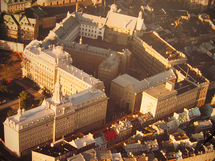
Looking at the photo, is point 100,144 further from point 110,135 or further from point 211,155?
point 211,155

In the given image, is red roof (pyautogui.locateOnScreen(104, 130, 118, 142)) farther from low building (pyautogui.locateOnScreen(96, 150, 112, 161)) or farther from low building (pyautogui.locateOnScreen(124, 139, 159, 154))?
low building (pyautogui.locateOnScreen(96, 150, 112, 161))

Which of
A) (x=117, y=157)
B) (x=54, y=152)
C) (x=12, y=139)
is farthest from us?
(x=12, y=139)

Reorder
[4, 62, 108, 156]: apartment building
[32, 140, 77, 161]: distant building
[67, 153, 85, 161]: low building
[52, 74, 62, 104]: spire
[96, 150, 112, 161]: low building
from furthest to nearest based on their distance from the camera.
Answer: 1. [52, 74, 62, 104]: spire
2. [4, 62, 108, 156]: apartment building
3. [96, 150, 112, 161]: low building
4. [32, 140, 77, 161]: distant building
5. [67, 153, 85, 161]: low building

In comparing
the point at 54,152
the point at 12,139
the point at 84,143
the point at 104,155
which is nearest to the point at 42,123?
the point at 12,139

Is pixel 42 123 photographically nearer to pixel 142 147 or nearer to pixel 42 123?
pixel 42 123

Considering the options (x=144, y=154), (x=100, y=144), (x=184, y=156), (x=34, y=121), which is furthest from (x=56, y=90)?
(x=184, y=156)

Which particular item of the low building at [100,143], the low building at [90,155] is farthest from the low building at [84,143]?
the low building at [100,143]

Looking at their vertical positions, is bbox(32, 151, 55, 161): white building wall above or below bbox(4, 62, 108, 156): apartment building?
below

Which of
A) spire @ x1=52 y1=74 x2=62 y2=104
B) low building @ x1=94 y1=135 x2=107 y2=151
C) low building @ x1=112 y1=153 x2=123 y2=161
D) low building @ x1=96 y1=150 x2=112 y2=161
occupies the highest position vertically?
spire @ x1=52 y1=74 x2=62 y2=104

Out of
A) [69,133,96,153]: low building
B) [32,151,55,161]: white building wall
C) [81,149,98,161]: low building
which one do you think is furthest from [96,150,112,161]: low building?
[32,151,55,161]: white building wall

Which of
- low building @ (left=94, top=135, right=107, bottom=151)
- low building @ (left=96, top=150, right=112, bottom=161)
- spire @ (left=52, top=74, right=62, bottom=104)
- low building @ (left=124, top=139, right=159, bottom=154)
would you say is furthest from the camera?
low building @ (left=94, top=135, right=107, bottom=151)

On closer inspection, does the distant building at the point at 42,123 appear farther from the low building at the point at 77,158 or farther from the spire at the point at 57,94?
the low building at the point at 77,158
